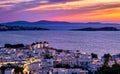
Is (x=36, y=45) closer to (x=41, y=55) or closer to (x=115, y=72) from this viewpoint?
(x=41, y=55)

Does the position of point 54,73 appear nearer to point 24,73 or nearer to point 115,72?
point 24,73

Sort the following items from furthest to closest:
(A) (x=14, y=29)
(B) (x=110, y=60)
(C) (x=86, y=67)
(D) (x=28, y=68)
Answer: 1. (A) (x=14, y=29)
2. (B) (x=110, y=60)
3. (C) (x=86, y=67)
4. (D) (x=28, y=68)

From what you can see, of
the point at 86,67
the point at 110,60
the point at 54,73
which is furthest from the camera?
the point at 110,60

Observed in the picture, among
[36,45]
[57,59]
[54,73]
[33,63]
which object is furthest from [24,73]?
[36,45]

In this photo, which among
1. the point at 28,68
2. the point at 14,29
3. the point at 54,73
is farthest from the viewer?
the point at 14,29

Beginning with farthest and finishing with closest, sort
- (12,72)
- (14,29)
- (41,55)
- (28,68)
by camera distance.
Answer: (14,29) < (41,55) < (28,68) < (12,72)

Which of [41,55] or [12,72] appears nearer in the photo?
[12,72]

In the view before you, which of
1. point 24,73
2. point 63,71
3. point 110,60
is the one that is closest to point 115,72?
point 63,71

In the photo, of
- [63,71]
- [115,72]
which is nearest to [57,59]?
[63,71]

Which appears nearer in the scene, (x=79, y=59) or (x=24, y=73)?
(x=24, y=73)
